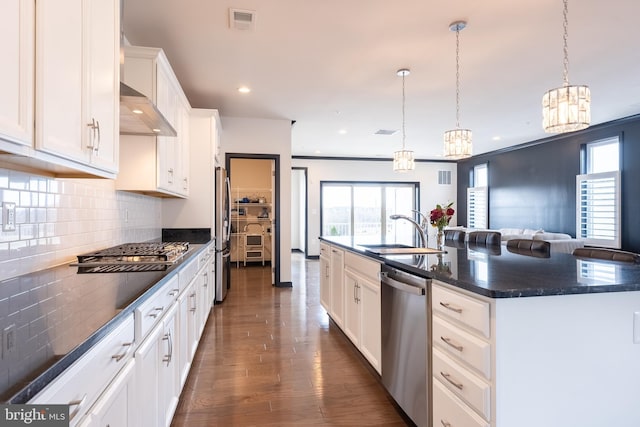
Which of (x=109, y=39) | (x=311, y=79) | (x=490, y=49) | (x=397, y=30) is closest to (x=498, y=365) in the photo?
(x=109, y=39)

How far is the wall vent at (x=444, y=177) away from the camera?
33.0 feet

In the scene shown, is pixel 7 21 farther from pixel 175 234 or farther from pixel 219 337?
pixel 175 234

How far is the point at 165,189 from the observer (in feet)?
9.58

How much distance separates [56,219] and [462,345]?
209cm

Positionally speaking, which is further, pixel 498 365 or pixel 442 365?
pixel 442 365

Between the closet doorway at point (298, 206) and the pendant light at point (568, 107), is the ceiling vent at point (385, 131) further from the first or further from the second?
the pendant light at point (568, 107)

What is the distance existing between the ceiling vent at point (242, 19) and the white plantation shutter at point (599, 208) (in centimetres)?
622

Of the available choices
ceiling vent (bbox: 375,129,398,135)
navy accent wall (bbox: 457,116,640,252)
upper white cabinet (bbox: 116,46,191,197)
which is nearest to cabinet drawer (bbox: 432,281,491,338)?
upper white cabinet (bbox: 116,46,191,197)

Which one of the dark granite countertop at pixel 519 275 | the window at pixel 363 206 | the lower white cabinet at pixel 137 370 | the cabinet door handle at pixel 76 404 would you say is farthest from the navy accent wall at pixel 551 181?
the cabinet door handle at pixel 76 404

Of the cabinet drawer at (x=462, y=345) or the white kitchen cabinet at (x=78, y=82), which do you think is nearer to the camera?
the white kitchen cabinet at (x=78, y=82)

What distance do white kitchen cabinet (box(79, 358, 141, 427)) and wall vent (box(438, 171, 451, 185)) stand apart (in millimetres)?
9862

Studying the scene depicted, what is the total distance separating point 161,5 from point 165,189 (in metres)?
1.38

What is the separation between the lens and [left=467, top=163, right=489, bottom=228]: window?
29.6ft

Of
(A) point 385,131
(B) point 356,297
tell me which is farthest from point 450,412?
(A) point 385,131
